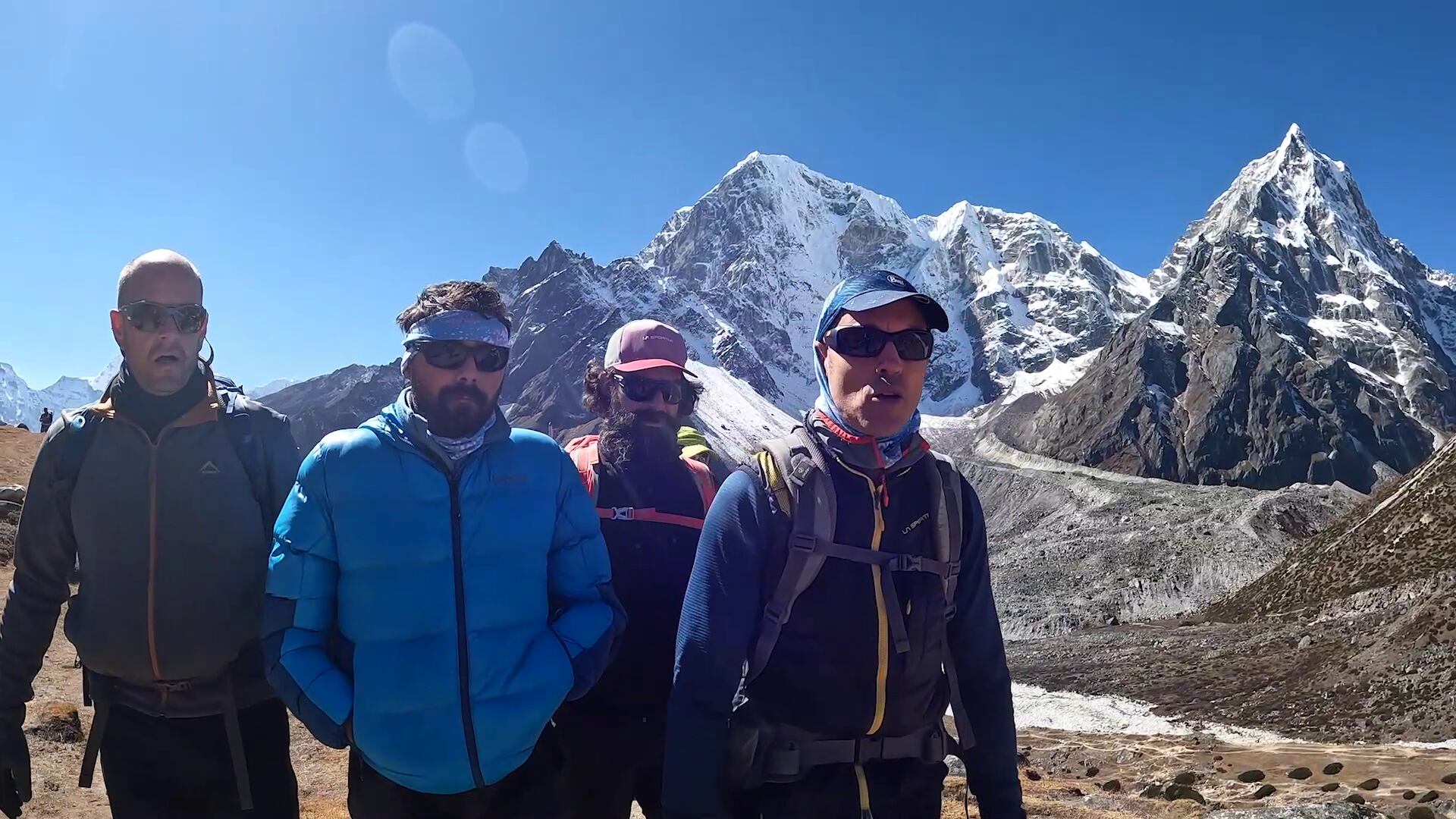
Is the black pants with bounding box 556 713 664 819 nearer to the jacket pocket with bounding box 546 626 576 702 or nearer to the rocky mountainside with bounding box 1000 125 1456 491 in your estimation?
the jacket pocket with bounding box 546 626 576 702

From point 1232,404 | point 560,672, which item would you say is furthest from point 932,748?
point 1232,404

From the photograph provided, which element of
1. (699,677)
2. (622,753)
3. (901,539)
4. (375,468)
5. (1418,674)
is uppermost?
(375,468)

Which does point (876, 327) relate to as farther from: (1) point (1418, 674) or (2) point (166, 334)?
(1) point (1418, 674)

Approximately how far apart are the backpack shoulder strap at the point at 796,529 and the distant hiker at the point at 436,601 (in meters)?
1.10

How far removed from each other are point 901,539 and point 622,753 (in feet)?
7.97

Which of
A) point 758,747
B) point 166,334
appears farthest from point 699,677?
point 166,334

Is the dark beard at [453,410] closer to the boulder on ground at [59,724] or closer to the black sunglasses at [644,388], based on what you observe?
the black sunglasses at [644,388]

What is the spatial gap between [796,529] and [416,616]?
6.10 ft

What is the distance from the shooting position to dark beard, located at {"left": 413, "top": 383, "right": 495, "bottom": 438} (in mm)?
4016

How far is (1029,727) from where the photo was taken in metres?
25.6

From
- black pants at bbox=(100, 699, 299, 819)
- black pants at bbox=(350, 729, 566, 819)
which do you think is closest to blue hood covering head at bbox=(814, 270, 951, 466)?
black pants at bbox=(350, 729, 566, 819)

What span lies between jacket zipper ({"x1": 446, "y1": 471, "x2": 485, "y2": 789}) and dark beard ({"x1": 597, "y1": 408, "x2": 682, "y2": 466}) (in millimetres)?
1349

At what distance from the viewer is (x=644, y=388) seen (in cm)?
531

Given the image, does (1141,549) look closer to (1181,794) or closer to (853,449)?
(1181,794)
